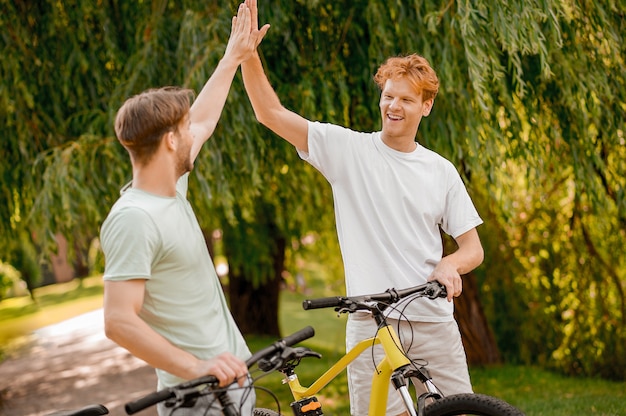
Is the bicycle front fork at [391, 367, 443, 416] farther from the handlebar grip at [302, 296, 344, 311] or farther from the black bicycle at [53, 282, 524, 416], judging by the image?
the handlebar grip at [302, 296, 344, 311]

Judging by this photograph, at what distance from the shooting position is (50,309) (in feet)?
59.0

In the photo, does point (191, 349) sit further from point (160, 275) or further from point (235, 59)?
point (235, 59)

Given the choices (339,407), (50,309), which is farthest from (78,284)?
(339,407)

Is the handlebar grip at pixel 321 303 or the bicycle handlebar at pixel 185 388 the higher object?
the handlebar grip at pixel 321 303

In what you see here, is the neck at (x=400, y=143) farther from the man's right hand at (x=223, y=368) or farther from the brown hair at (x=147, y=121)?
the man's right hand at (x=223, y=368)

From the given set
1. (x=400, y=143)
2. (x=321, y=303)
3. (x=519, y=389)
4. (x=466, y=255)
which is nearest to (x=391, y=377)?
(x=321, y=303)

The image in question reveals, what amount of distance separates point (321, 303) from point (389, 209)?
0.67 m

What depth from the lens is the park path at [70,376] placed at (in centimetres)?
808

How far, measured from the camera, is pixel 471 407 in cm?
271

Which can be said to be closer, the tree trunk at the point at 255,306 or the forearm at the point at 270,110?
the forearm at the point at 270,110

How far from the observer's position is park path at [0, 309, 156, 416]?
808 centimetres

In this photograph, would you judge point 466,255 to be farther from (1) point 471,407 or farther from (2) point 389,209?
(1) point 471,407

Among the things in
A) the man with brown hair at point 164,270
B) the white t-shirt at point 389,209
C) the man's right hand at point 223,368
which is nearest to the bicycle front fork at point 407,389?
the white t-shirt at point 389,209

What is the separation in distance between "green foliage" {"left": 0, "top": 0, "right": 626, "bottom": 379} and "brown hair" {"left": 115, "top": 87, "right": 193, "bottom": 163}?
260 cm
